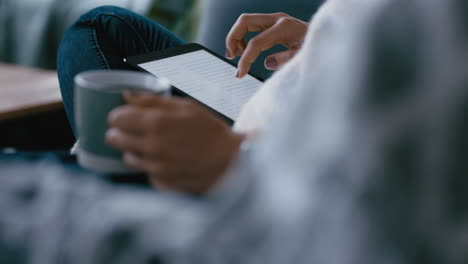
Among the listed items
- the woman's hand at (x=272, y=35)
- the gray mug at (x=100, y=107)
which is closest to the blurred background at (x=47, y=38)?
the woman's hand at (x=272, y=35)

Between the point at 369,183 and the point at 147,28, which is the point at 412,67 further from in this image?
the point at 147,28

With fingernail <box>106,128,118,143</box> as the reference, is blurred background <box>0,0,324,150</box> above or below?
below

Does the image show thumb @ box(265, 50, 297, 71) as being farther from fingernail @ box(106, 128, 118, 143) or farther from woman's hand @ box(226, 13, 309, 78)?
fingernail @ box(106, 128, 118, 143)

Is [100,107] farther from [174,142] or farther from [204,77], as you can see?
[204,77]

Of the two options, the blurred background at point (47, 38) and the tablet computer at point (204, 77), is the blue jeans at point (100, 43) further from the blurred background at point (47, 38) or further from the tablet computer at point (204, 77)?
the blurred background at point (47, 38)

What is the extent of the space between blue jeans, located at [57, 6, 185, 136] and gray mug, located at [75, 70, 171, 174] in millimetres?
430

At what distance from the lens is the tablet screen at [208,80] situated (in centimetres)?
70

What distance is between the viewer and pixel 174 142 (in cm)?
38

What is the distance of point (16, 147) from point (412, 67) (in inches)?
49.1

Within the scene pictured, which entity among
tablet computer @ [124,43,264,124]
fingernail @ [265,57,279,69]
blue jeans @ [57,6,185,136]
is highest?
fingernail @ [265,57,279,69]

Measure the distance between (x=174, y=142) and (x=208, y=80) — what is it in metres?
0.36

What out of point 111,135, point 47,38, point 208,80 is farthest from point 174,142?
point 47,38

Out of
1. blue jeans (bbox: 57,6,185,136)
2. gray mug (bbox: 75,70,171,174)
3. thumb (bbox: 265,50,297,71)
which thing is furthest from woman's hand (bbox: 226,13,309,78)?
gray mug (bbox: 75,70,171,174)

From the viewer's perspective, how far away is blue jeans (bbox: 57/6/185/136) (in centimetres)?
88
